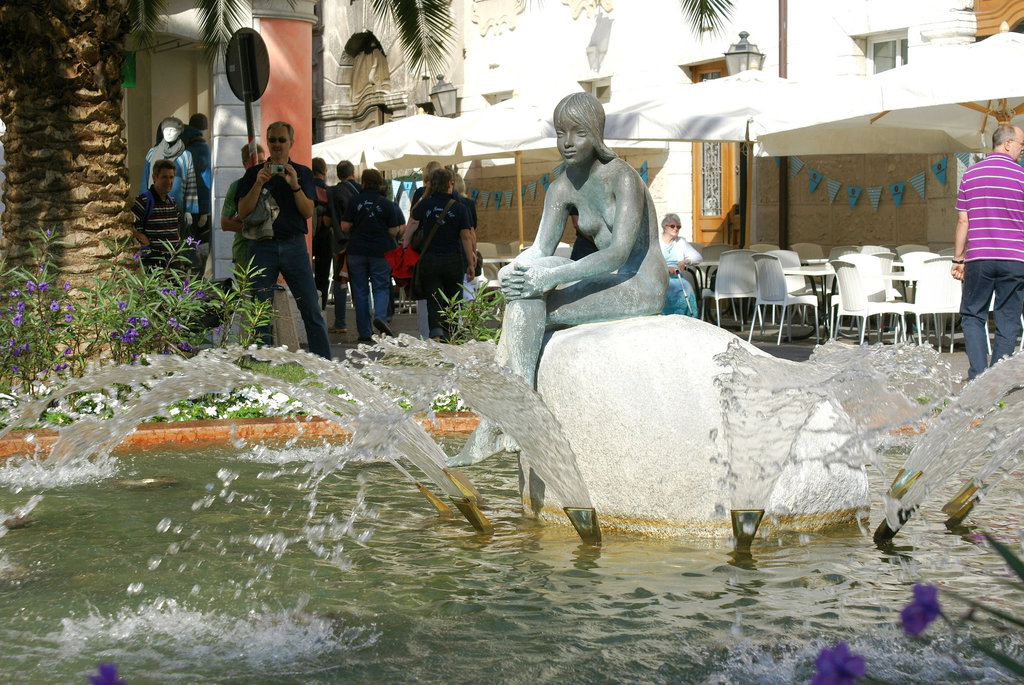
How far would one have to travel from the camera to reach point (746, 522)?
16.5 feet

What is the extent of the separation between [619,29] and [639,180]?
18188mm

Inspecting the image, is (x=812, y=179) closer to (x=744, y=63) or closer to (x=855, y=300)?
(x=744, y=63)

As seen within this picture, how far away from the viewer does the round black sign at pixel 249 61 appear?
11.4 metres

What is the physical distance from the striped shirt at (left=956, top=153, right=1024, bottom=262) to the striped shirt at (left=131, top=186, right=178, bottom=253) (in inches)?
262

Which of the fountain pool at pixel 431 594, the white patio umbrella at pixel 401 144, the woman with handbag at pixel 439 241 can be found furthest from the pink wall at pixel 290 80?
the fountain pool at pixel 431 594

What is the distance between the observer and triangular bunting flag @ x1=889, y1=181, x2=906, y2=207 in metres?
17.8

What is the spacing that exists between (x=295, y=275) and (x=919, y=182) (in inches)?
396

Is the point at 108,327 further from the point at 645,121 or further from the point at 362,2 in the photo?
the point at 362,2

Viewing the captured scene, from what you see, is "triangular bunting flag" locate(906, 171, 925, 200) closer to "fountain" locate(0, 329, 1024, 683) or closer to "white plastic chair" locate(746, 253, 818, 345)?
"white plastic chair" locate(746, 253, 818, 345)

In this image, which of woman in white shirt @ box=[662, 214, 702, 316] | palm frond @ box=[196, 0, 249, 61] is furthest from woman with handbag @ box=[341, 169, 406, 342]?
woman in white shirt @ box=[662, 214, 702, 316]

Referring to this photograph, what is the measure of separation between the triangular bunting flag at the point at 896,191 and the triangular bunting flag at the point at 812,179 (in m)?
1.27

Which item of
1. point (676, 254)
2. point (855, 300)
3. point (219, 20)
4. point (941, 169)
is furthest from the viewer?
point (941, 169)

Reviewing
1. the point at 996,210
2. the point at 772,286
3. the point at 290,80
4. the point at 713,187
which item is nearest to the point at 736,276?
the point at 772,286

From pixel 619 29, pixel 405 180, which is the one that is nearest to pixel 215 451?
pixel 619 29
